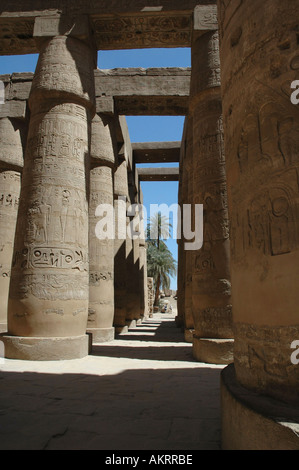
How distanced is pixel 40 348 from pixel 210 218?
12.0 feet

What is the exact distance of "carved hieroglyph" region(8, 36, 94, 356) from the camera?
5652 millimetres

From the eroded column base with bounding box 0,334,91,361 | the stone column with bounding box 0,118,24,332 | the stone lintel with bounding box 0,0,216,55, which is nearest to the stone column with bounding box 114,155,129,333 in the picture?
the stone column with bounding box 0,118,24,332

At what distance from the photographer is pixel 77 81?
6.69 meters

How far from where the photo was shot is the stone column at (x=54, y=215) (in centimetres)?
559

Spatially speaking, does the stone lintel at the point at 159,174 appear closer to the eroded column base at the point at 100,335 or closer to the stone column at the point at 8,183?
the stone column at the point at 8,183

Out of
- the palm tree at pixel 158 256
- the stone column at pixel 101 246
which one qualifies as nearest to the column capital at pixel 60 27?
the stone column at pixel 101 246

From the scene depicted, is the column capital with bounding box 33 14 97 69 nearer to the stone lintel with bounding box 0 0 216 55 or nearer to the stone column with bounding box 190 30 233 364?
the stone lintel with bounding box 0 0 216 55

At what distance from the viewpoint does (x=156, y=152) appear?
1560cm

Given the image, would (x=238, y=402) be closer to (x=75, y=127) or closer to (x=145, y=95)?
(x=75, y=127)

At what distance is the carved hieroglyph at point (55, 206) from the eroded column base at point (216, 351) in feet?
7.24

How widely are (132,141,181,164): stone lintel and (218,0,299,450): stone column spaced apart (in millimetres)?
12746

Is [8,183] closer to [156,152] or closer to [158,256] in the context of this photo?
[156,152]

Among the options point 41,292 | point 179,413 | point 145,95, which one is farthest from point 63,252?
point 145,95

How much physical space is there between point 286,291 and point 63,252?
15.4 ft
